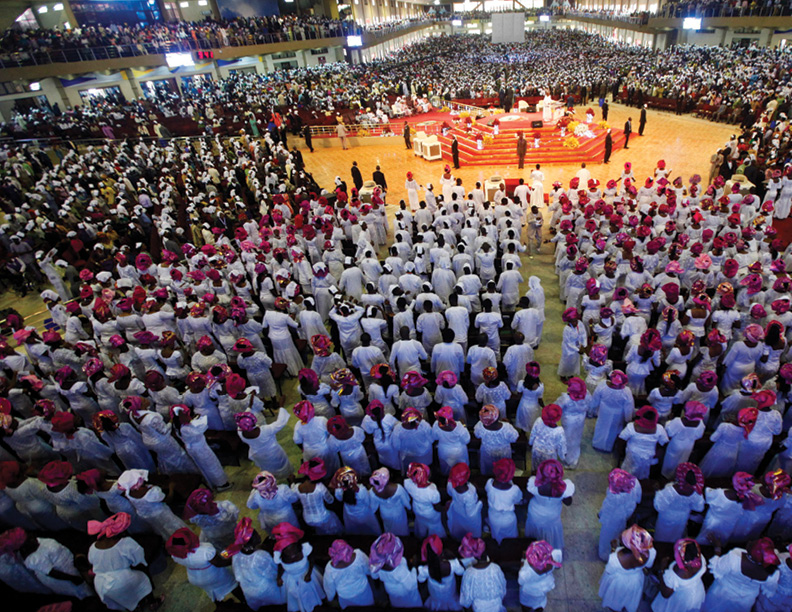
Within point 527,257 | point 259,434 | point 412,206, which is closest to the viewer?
point 259,434

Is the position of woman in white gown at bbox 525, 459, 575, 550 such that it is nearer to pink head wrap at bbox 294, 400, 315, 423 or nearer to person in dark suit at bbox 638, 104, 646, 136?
pink head wrap at bbox 294, 400, 315, 423

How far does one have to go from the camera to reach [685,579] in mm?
3445

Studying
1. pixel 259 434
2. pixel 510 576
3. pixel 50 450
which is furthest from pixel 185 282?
pixel 510 576

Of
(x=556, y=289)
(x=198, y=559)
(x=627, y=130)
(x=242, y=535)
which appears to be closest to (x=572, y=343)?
(x=556, y=289)

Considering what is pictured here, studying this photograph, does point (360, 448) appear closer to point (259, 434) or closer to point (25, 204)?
point (259, 434)

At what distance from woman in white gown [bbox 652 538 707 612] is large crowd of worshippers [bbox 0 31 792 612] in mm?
26

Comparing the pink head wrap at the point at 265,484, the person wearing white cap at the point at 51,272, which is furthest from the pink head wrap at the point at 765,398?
the person wearing white cap at the point at 51,272

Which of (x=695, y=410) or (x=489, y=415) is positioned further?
(x=489, y=415)

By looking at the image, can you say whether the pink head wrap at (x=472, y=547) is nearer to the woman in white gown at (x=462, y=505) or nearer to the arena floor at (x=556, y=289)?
the woman in white gown at (x=462, y=505)

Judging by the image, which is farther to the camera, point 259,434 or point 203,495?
point 259,434

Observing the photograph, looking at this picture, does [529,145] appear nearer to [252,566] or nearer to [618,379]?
[618,379]

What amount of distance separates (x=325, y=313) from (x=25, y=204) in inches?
→ 494

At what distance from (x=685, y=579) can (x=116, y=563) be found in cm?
503

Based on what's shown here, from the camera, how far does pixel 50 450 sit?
6.16 metres
